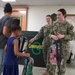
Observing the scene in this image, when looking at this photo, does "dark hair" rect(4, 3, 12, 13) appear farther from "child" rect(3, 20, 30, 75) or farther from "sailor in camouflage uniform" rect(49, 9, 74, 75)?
"sailor in camouflage uniform" rect(49, 9, 74, 75)

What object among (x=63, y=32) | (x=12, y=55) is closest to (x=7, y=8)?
(x=12, y=55)

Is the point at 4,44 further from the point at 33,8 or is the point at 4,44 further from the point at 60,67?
the point at 33,8

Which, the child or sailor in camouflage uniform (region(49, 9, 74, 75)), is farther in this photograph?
sailor in camouflage uniform (region(49, 9, 74, 75))

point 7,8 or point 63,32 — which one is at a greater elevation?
point 7,8

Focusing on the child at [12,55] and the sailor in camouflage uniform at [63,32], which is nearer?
the child at [12,55]

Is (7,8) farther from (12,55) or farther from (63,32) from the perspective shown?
(63,32)

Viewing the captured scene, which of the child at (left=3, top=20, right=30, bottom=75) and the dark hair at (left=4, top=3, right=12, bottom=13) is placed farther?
the dark hair at (left=4, top=3, right=12, bottom=13)

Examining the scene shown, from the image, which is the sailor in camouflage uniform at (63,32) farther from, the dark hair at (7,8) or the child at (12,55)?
the dark hair at (7,8)

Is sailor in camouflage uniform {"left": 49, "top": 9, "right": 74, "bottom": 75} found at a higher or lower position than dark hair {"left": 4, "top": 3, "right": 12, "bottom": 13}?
lower

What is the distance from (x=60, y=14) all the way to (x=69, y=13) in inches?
213

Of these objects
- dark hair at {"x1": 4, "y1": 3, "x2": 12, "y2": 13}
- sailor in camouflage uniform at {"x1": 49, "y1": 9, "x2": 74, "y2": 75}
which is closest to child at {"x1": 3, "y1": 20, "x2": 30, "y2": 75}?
dark hair at {"x1": 4, "y1": 3, "x2": 12, "y2": 13}

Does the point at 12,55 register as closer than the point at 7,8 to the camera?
Yes

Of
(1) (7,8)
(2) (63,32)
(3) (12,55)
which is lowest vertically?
(3) (12,55)

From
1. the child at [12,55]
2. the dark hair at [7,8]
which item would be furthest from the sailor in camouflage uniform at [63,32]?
the dark hair at [7,8]
